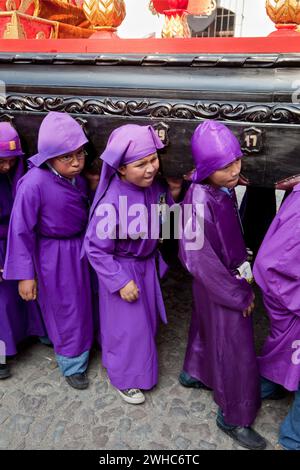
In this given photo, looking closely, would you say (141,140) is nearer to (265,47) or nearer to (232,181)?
(232,181)

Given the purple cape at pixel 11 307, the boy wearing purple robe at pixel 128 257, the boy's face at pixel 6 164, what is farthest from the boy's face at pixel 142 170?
the purple cape at pixel 11 307

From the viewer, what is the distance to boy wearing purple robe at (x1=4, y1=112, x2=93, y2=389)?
2.21 metres

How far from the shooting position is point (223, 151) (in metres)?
1.81

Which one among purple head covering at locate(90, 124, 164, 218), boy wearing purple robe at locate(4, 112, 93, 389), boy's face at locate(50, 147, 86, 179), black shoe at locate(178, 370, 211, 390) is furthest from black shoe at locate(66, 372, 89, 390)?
purple head covering at locate(90, 124, 164, 218)

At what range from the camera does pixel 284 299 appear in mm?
1854

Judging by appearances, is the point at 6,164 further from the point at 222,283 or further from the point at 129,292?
→ the point at 222,283

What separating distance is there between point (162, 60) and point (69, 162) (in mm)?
722

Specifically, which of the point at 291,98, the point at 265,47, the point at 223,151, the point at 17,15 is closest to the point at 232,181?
the point at 223,151

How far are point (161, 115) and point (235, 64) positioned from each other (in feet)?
1.42

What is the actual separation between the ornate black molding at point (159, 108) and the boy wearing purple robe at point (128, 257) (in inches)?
7.5

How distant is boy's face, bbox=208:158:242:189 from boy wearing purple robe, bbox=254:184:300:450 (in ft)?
0.85

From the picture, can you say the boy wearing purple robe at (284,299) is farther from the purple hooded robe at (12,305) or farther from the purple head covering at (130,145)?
the purple hooded robe at (12,305)

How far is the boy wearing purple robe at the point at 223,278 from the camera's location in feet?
6.16

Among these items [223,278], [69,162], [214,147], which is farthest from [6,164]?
[223,278]
